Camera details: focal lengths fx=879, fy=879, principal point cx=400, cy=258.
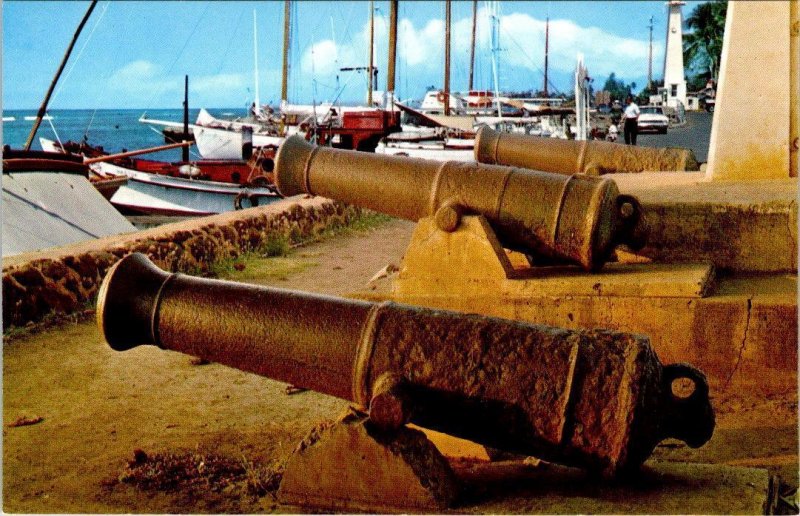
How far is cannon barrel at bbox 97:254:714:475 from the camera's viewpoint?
9.23 feet

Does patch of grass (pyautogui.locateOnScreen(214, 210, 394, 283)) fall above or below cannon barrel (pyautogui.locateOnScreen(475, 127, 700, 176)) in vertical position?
below

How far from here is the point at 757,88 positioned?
5.46 m

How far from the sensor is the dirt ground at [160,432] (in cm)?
356

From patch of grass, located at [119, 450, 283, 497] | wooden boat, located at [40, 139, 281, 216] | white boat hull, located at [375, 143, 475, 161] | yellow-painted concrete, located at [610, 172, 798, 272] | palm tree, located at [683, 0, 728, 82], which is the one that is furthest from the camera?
white boat hull, located at [375, 143, 475, 161]

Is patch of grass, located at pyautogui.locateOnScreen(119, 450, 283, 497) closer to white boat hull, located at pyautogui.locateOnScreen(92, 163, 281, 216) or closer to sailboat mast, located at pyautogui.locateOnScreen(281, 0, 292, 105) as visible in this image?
white boat hull, located at pyautogui.locateOnScreen(92, 163, 281, 216)

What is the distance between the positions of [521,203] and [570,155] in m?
3.56

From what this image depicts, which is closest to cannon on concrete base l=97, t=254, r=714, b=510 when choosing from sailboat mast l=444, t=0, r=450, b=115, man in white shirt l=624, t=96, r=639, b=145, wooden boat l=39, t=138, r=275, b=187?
man in white shirt l=624, t=96, r=639, b=145

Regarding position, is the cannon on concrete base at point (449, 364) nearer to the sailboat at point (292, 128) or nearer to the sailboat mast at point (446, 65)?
the sailboat at point (292, 128)

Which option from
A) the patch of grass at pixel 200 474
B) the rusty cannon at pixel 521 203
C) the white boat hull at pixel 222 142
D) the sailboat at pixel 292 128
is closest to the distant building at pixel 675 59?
the sailboat at pixel 292 128

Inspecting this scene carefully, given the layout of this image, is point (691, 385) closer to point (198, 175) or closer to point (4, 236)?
point (4, 236)

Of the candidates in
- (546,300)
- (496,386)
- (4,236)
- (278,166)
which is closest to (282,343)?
(496,386)

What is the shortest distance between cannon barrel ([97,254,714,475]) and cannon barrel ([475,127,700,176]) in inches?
191

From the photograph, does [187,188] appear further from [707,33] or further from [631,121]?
[707,33]

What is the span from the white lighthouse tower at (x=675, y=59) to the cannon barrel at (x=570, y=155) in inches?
345
